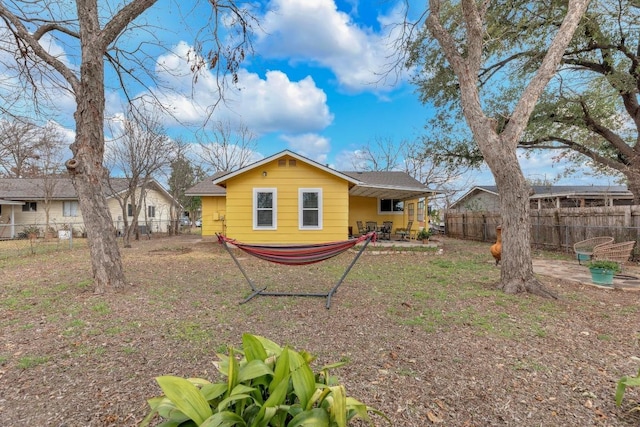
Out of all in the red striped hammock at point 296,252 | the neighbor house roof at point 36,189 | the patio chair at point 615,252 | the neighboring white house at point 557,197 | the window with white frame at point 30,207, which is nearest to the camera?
the red striped hammock at point 296,252

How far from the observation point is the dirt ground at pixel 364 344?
221cm

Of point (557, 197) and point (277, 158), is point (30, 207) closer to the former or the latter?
point (277, 158)

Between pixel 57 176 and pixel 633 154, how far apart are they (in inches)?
1109

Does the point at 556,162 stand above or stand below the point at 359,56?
below

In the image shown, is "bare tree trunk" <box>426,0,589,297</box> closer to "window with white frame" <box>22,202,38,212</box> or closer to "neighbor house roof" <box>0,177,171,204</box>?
"neighbor house roof" <box>0,177,171,204</box>

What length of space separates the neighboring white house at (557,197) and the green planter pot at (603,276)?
10.1 m

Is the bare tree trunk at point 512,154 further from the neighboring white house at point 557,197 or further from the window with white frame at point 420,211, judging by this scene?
the neighboring white house at point 557,197

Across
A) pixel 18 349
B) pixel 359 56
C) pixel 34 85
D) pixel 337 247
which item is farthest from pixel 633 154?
pixel 34 85

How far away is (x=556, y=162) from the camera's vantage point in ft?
44.8

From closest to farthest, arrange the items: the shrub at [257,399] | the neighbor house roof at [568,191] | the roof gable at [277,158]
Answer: the shrub at [257,399], the roof gable at [277,158], the neighbor house roof at [568,191]

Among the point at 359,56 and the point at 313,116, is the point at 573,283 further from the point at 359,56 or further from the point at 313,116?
the point at 313,116

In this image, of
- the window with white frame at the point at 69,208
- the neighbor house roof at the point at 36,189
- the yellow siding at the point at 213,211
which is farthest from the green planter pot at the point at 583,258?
the window with white frame at the point at 69,208

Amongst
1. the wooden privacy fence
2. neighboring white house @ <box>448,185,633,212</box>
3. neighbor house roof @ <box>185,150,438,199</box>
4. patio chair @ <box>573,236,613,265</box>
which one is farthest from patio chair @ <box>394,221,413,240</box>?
neighboring white house @ <box>448,185,633,212</box>

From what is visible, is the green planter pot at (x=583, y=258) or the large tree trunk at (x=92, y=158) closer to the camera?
the large tree trunk at (x=92, y=158)
